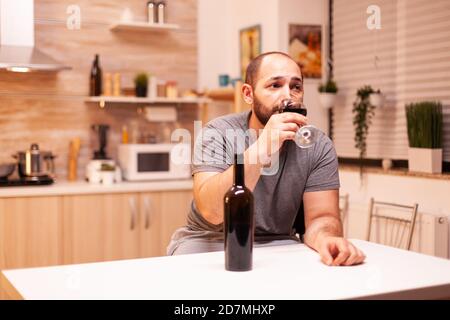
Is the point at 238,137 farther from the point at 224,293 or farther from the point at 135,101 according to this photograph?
the point at 135,101

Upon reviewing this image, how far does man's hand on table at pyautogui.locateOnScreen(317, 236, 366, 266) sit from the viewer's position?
1649 millimetres

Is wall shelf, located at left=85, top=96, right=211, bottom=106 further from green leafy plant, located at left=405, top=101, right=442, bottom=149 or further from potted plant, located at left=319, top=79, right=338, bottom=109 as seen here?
green leafy plant, located at left=405, top=101, right=442, bottom=149

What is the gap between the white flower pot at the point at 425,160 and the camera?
314 cm

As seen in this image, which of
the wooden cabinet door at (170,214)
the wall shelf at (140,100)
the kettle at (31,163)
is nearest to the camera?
the kettle at (31,163)

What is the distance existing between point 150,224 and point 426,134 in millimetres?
1856

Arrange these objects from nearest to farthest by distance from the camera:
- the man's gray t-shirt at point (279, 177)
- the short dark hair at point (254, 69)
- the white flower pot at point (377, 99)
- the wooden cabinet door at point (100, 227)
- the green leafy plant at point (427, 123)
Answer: the man's gray t-shirt at point (279, 177) → the short dark hair at point (254, 69) → the green leafy plant at point (427, 123) → the white flower pot at point (377, 99) → the wooden cabinet door at point (100, 227)

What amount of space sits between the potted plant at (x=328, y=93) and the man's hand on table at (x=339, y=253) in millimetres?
2356

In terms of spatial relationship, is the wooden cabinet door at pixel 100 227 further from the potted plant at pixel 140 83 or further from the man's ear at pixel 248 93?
the man's ear at pixel 248 93

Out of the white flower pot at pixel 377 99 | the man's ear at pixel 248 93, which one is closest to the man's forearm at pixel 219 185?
the man's ear at pixel 248 93

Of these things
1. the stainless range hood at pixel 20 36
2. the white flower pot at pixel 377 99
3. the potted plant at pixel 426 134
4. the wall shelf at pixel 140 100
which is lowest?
the potted plant at pixel 426 134

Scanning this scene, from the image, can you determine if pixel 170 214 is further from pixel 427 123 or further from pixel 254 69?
pixel 254 69

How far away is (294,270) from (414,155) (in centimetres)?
190

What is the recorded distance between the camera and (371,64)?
380 cm

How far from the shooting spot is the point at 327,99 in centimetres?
399
